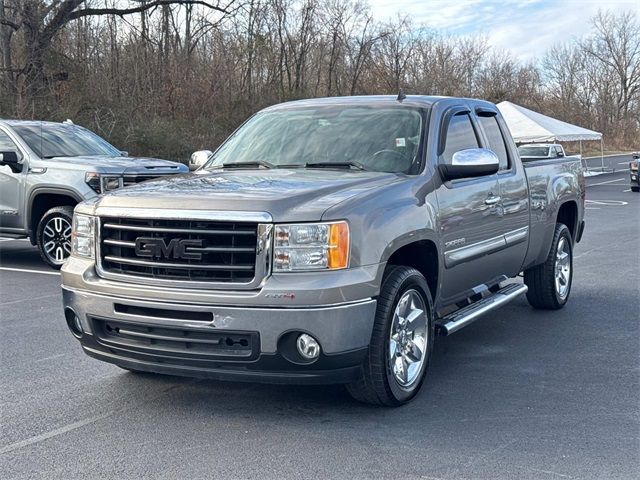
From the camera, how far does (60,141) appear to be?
36.1ft

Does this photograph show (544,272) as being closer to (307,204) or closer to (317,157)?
(317,157)

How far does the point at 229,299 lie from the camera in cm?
418

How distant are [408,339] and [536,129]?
31104 millimetres

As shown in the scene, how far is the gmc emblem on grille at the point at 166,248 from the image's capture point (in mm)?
4340

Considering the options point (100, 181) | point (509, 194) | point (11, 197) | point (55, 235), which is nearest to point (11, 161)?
point (11, 197)

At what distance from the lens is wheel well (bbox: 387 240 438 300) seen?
5.02 m

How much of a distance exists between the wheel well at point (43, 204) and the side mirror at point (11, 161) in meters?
0.46

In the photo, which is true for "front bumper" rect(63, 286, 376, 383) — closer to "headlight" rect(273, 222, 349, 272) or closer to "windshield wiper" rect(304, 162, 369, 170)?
"headlight" rect(273, 222, 349, 272)

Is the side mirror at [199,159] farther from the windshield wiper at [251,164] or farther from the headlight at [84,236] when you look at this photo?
the headlight at [84,236]

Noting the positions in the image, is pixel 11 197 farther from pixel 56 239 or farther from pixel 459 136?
pixel 459 136

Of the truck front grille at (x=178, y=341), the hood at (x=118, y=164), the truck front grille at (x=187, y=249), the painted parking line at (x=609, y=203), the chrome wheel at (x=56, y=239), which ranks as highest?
the hood at (x=118, y=164)

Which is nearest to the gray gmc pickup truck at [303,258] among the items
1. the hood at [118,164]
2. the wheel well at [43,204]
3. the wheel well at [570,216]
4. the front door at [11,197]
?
the wheel well at [570,216]

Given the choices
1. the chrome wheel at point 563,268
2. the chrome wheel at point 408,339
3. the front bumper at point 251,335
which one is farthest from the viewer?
the chrome wheel at point 563,268

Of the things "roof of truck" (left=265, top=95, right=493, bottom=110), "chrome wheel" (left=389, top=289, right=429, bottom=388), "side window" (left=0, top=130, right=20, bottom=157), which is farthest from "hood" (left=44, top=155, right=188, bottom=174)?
"chrome wheel" (left=389, top=289, right=429, bottom=388)
